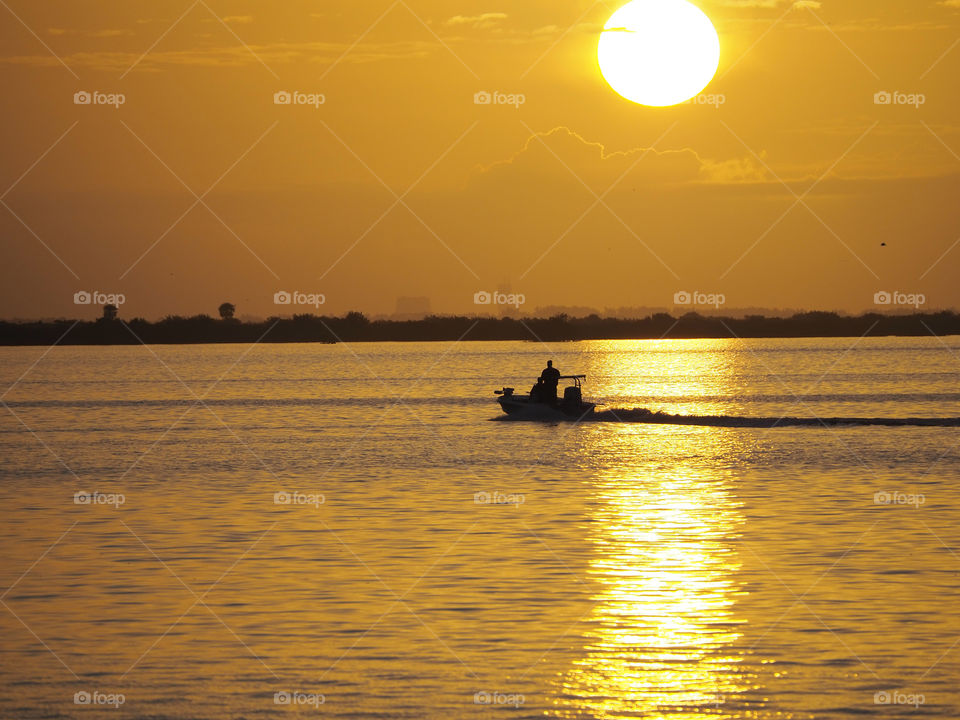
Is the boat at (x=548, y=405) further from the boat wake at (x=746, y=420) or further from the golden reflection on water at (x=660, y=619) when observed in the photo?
the golden reflection on water at (x=660, y=619)

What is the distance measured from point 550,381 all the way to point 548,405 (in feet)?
7.62

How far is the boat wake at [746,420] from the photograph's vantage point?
5825 centimetres

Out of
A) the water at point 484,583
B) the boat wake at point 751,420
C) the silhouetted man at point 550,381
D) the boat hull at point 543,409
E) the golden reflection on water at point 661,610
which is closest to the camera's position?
the golden reflection on water at point 661,610

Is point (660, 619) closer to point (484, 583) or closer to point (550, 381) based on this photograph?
point (484, 583)

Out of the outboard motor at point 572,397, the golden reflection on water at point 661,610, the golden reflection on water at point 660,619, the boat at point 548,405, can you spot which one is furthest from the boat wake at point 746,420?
the golden reflection on water at point 660,619

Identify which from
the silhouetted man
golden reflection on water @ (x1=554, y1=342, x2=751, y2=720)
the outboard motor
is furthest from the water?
the outboard motor

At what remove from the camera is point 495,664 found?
1541cm

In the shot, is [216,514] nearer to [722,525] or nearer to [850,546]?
[722,525]

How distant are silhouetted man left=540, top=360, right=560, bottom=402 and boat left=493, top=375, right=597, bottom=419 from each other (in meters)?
0.12

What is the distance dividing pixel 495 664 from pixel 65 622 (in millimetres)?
6864

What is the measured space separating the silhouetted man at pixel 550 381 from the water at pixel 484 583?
11040 millimetres

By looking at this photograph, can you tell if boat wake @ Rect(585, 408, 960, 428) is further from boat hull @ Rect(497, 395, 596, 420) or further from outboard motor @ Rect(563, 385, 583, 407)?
outboard motor @ Rect(563, 385, 583, 407)

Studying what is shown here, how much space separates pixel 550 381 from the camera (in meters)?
57.8

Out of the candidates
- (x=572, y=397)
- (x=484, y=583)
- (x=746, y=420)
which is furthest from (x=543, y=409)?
(x=484, y=583)
